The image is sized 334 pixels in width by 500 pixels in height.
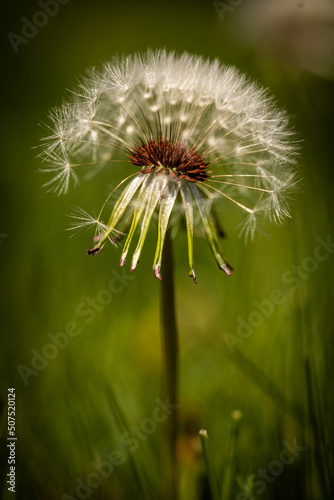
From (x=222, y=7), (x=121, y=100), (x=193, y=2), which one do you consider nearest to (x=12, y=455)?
(x=121, y=100)

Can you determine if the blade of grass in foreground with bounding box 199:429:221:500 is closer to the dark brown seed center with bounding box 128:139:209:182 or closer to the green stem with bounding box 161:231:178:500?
the green stem with bounding box 161:231:178:500

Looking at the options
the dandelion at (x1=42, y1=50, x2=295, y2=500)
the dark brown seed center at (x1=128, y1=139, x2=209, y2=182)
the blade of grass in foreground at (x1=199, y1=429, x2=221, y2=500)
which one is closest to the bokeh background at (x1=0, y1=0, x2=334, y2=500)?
the blade of grass in foreground at (x1=199, y1=429, x2=221, y2=500)

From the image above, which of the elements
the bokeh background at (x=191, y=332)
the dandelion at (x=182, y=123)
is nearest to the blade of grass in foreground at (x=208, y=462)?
the bokeh background at (x=191, y=332)

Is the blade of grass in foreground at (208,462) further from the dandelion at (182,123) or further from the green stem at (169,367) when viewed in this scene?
the dandelion at (182,123)

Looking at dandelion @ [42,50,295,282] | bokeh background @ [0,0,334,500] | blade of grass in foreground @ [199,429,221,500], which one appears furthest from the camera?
bokeh background @ [0,0,334,500]

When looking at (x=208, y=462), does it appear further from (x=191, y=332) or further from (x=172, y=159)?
(x=191, y=332)

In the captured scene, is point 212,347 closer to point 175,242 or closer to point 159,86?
point 175,242
